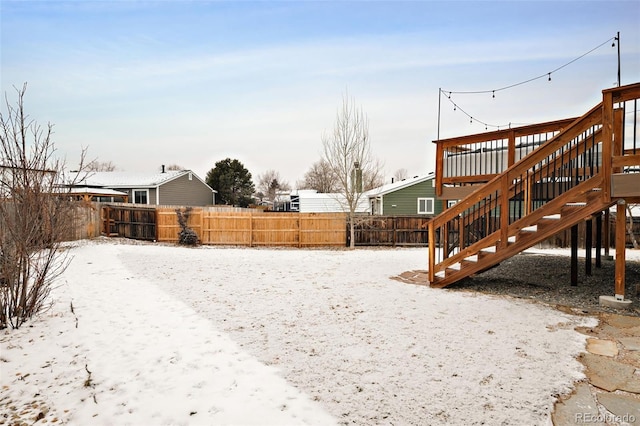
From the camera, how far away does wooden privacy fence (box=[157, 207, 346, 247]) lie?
15.1m

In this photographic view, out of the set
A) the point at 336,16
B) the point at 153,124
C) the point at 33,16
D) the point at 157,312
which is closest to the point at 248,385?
the point at 157,312

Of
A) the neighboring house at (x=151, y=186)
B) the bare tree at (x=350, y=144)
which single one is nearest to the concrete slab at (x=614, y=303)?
the bare tree at (x=350, y=144)

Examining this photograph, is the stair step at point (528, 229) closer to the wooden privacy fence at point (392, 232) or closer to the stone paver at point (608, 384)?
the stone paver at point (608, 384)

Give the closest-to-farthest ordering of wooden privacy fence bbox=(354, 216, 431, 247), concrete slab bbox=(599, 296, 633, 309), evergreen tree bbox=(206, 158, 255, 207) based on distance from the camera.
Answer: concrete slab bbox=(599, 296, 633, 309) < wooden privacy fence bbox=(354, 216, 431, 247) < evergreen tree bbox=(206, 158, 255, 207)

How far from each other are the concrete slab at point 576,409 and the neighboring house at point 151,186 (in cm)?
2427

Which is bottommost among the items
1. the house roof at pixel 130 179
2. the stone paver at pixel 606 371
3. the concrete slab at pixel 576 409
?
the stone paver at pixel 606 371

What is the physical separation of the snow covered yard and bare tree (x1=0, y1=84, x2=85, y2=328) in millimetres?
406

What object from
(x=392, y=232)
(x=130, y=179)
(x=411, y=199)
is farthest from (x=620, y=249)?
(x=130, y=179)

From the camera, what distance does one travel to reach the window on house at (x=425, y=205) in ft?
69.0

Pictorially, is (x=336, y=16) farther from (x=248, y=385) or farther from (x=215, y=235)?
(x=248, y=385)

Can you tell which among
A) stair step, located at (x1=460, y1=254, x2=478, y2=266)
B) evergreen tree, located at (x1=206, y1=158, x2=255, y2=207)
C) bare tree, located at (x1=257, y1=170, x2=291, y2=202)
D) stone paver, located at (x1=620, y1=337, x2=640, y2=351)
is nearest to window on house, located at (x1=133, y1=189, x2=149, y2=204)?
evergreen tree, located at (x1=206, y1=158, x2=255, y2=207)

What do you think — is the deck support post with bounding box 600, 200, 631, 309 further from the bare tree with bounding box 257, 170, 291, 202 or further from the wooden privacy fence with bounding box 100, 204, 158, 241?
the bare tree with bounding box 257, 170, 291, 202

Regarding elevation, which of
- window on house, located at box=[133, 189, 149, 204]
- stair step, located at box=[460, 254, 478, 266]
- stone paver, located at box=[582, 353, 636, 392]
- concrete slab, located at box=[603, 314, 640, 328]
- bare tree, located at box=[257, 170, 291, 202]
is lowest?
concrete slab, located at box=[603, 314, 640, 328]

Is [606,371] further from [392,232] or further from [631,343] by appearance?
[392,232]
